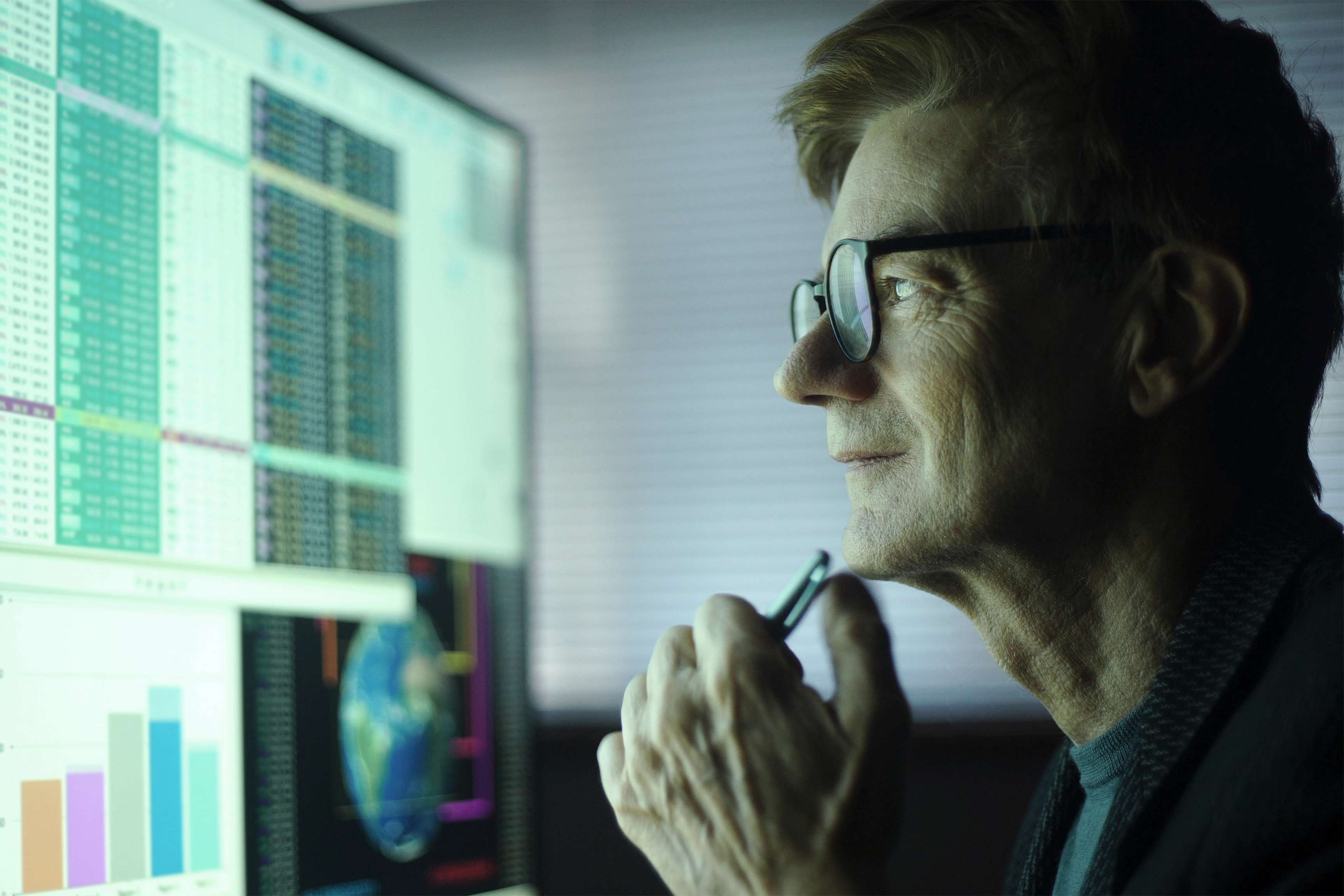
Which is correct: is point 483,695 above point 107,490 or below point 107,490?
below

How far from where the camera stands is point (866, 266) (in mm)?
974

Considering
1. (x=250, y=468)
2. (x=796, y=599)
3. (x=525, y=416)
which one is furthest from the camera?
(x=525, y=416)

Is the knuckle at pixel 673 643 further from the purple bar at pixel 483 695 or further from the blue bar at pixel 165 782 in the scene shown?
the purple bar at pixel 483 695

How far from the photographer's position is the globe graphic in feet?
4.05

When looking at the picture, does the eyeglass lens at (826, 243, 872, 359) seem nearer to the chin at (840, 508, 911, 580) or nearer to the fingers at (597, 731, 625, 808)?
the chin at (840, 508, 911, 580)

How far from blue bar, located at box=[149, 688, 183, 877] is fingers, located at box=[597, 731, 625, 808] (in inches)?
14.9

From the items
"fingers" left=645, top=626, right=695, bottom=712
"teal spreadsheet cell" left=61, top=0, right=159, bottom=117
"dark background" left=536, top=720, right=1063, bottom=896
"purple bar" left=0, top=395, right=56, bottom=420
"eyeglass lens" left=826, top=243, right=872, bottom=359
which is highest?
"teal spreadsheet cell" left=61, top=0, right=159, bottom=117

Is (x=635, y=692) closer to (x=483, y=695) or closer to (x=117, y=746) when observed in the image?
(x=117, y=746)

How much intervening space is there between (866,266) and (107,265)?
25.9 inches

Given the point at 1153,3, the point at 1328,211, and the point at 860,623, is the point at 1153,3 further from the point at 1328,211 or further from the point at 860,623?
the point at 860,623

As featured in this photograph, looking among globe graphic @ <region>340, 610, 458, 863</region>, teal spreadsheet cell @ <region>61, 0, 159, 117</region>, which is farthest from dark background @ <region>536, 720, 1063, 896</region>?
teal spreadsheet cell @ <region>61, 0, 159, 117</region>

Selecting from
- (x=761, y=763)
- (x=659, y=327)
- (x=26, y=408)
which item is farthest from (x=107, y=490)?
(x=659, y=327)

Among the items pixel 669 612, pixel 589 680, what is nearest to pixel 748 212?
pixel 669 612

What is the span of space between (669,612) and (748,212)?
75cm
